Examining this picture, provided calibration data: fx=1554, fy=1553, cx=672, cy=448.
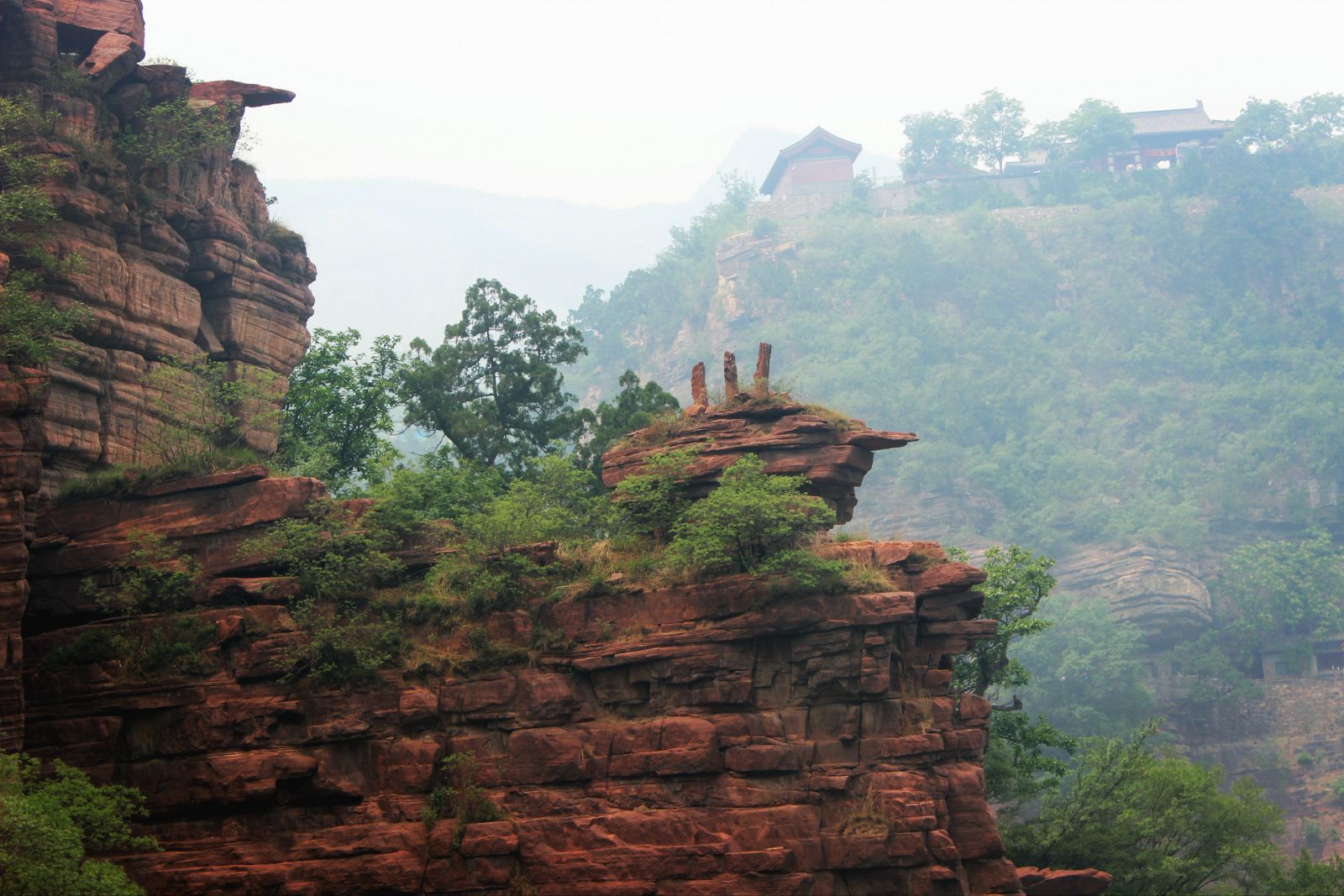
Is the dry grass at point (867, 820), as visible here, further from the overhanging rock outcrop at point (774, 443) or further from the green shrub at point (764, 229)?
the green shrub at point (764, 229)

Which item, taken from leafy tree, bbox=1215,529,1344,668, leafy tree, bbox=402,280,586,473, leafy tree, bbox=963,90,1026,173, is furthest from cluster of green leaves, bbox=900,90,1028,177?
leafy tree, bbox=402,280,586,473

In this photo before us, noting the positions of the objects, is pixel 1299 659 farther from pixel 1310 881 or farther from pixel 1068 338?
pixel 1310 881

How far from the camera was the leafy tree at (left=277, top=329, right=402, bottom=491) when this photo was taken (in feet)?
109

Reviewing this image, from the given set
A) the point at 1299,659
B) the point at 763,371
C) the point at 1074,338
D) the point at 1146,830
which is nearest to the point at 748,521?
the point at 763,371

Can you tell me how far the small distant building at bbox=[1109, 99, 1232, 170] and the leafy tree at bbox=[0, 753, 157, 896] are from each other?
8737cm

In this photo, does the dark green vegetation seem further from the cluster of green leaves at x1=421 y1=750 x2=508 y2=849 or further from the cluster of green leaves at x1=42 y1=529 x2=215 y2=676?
the cluster of green leaves at x1=42 y1=529 x2=215 y2=676

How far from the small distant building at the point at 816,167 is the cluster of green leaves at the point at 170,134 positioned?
235ft

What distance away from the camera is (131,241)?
95.2 feet

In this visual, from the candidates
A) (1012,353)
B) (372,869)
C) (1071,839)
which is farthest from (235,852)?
(1012,353)

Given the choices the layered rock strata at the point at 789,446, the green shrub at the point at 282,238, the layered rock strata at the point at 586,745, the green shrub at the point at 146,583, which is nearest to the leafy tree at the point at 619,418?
the layered rock strata at the point at 789,446

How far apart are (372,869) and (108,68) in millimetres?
16124

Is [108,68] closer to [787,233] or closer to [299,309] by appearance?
[299,309]

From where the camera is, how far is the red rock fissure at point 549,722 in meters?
23.0

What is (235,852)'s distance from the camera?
23.0 meters
